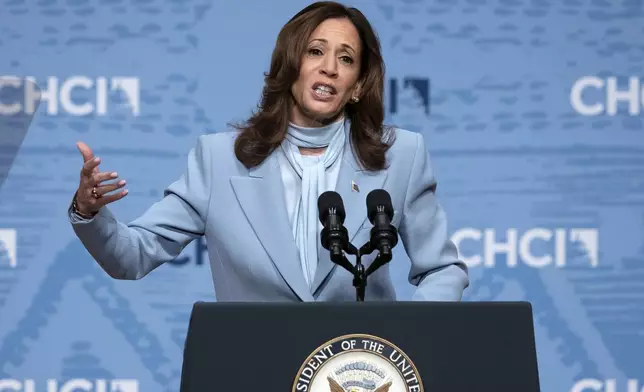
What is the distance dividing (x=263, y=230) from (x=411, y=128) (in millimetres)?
1347

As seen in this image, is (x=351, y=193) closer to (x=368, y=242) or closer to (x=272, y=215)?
(x=272, y=215)

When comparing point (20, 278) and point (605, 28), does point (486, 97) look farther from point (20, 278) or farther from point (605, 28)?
point (20, 278)

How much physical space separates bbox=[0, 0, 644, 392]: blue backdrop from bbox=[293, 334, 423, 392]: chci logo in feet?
6.07

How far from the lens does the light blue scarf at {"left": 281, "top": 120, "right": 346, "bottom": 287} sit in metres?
2.29

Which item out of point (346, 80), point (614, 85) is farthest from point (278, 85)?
point (614, 85)

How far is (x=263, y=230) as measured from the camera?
226 cm

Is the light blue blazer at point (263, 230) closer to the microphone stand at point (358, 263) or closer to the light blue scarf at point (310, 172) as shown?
the light blue scarf at point (310, 172)

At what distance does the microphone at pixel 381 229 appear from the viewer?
1.78 metres

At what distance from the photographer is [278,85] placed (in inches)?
97.0

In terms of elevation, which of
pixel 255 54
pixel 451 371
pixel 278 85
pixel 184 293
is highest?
pixel 255 54

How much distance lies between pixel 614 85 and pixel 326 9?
145 centimetres

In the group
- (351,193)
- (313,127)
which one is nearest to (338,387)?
(351,193)

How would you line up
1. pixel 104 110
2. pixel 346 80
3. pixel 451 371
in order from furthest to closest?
pixel 104 110 → pixel 346 80 → pixel 451 371

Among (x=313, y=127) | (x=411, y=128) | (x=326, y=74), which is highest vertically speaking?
(x=411, y=128)
